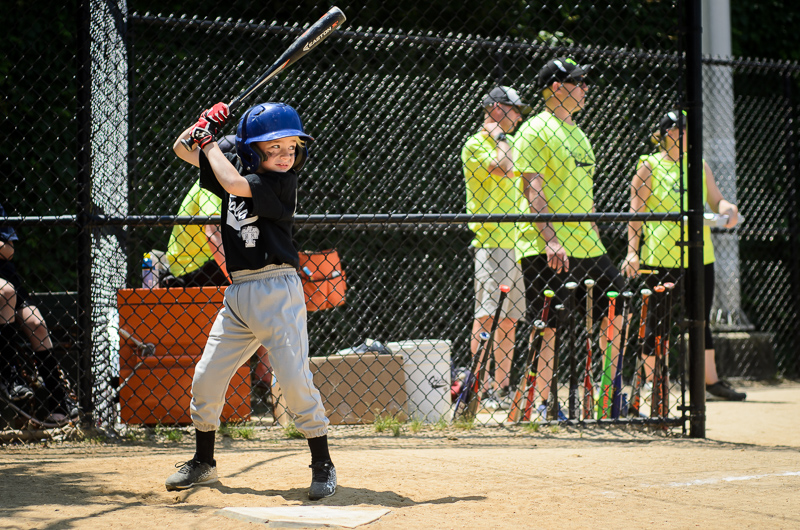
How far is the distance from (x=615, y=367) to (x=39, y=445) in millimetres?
3202

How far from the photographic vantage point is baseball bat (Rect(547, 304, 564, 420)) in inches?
184

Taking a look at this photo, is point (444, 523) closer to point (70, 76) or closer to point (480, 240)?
point (480, 240)

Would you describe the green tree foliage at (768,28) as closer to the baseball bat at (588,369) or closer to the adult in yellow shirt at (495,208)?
the adult in yellow shirt at (495,208)

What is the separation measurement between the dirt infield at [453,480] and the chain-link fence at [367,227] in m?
0.43

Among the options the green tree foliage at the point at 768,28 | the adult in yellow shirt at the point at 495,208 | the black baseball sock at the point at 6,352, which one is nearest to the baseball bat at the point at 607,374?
the adult in yellow shirt at the point at 495,208

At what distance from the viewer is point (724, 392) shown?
20.0 feet

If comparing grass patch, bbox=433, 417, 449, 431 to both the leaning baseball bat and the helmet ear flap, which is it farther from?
the leaning baseball bat

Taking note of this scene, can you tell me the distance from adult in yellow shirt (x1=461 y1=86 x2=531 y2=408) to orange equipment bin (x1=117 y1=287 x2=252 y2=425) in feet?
5.45

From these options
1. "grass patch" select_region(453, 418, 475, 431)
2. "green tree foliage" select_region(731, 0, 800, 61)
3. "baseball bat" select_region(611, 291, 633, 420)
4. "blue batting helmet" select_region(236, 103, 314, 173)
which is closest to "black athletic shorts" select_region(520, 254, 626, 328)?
"baseball bat" select_region(611, 291, 633, 420)

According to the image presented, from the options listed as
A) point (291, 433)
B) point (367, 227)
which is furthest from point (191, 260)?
point (291, 433)

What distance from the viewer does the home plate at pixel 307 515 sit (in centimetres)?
254

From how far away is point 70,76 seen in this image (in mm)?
5617

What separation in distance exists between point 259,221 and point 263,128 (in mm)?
354

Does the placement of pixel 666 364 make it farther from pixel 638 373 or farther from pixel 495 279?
pixel 495 279
